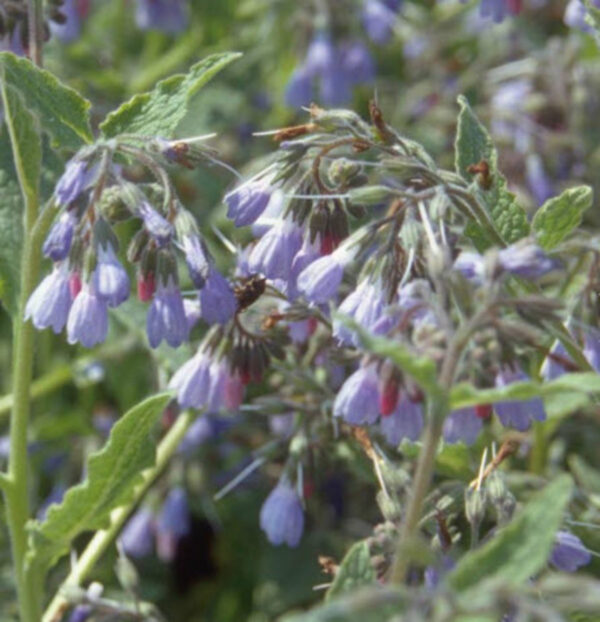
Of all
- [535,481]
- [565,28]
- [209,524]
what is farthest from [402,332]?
[565,28]

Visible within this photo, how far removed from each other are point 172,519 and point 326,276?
5.49 feet

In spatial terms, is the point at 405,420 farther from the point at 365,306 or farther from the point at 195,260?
the point at 195,260

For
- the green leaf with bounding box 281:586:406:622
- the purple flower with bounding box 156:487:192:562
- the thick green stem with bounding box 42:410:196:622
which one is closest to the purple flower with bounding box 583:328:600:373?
the thick green stem with bounding box 42:410:196:622

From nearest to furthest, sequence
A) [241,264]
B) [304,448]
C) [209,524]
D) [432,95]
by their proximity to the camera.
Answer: [241,264] → [304,448] → [209,524] → [432,95]

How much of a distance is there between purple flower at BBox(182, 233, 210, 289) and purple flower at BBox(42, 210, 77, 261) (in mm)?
176

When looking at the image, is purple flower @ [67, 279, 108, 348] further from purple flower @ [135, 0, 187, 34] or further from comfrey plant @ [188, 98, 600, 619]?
purple flower @ [135, 0, 187, 34]

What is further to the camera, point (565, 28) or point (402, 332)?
point (565, 28)

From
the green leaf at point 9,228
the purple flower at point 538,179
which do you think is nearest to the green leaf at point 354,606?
the green leaf at point 9,228

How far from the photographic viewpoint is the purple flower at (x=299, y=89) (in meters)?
4.37

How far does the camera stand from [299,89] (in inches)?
173

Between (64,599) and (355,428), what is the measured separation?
0.63m

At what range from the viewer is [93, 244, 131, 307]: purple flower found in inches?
81.4

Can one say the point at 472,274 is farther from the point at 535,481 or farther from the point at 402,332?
the point at 535,481

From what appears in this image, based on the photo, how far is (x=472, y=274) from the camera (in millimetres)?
2027
